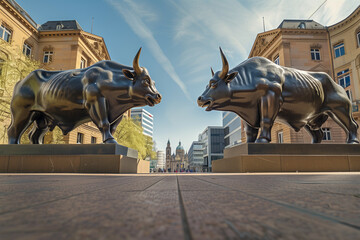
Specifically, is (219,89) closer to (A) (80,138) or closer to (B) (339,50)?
(A) (80,138)

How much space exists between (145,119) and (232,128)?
172 ft

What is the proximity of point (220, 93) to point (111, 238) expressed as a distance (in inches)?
240

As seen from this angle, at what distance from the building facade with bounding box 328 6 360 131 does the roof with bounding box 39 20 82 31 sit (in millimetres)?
28462

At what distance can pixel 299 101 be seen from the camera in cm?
656

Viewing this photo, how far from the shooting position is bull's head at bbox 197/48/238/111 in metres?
6.29

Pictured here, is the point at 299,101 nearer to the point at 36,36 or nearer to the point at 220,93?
the point at 220,93

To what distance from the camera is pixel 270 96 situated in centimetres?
612

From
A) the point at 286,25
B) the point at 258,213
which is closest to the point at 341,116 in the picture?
the point at 258,213

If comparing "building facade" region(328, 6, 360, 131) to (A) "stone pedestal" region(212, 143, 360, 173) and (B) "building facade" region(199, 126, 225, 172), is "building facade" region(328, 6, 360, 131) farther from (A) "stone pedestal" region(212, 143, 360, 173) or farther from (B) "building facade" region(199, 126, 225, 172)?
(B) "building facade" region(199, 126, 225, 172)

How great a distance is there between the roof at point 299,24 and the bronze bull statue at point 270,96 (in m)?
23.8

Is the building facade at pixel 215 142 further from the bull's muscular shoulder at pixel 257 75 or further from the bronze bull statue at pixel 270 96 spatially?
the bull's muscular shoulder at pixel 257 75

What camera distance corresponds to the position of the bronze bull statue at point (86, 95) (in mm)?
6168

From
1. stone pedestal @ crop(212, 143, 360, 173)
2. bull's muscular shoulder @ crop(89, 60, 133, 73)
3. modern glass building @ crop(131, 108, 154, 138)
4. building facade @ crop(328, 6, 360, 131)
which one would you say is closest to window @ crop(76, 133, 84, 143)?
bull's muscular shoulder @ crop(89, 60, 133, 73)

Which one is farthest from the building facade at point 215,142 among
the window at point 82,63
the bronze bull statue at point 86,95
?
the bronze bull statue at point 86,95
